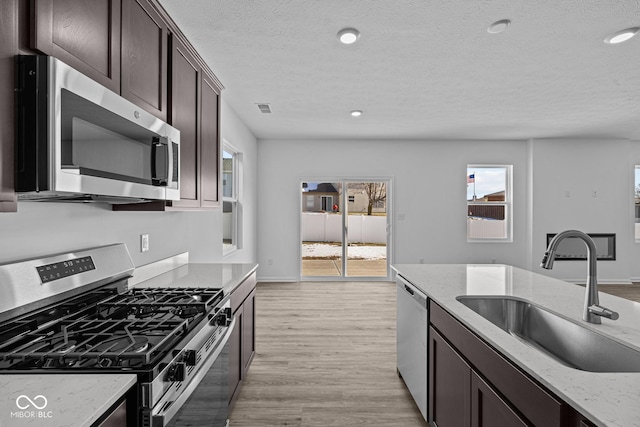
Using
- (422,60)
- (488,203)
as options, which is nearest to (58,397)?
(422,60)

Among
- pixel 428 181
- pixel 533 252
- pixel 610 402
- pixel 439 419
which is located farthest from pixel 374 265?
pixel 610 402

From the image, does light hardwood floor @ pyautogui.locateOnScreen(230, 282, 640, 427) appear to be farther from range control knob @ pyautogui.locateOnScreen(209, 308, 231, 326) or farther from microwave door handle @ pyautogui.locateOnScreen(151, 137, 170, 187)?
microwave door handle @ pyautogui.locateOnScreen(151, 137, 170, 187)

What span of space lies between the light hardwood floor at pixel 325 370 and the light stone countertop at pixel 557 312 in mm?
861

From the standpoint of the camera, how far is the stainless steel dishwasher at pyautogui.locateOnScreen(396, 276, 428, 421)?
6.73 feet

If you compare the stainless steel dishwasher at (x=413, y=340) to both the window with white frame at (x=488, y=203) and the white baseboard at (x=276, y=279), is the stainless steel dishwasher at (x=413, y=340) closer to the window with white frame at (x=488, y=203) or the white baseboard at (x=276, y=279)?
the white baseboard at (x=276, y=279)

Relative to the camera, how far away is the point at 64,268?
1.48 metres

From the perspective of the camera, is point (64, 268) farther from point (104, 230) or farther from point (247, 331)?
point (247, 331)

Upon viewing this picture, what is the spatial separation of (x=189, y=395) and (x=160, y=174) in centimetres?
95

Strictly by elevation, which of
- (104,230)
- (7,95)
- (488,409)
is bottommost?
(488,409)

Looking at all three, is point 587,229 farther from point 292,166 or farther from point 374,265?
point 292,166

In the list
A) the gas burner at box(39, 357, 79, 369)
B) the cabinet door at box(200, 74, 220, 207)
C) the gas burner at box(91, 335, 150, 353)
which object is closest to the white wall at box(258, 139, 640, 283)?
the cabinet door at box(200, 74, 220, 207)

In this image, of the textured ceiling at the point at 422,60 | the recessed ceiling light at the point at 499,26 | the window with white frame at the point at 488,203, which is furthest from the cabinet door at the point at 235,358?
the window with white frame at the point at 488,203

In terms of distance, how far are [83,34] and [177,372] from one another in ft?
3.95

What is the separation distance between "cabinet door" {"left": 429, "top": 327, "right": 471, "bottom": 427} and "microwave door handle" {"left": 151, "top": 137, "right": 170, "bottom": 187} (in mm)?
1564
